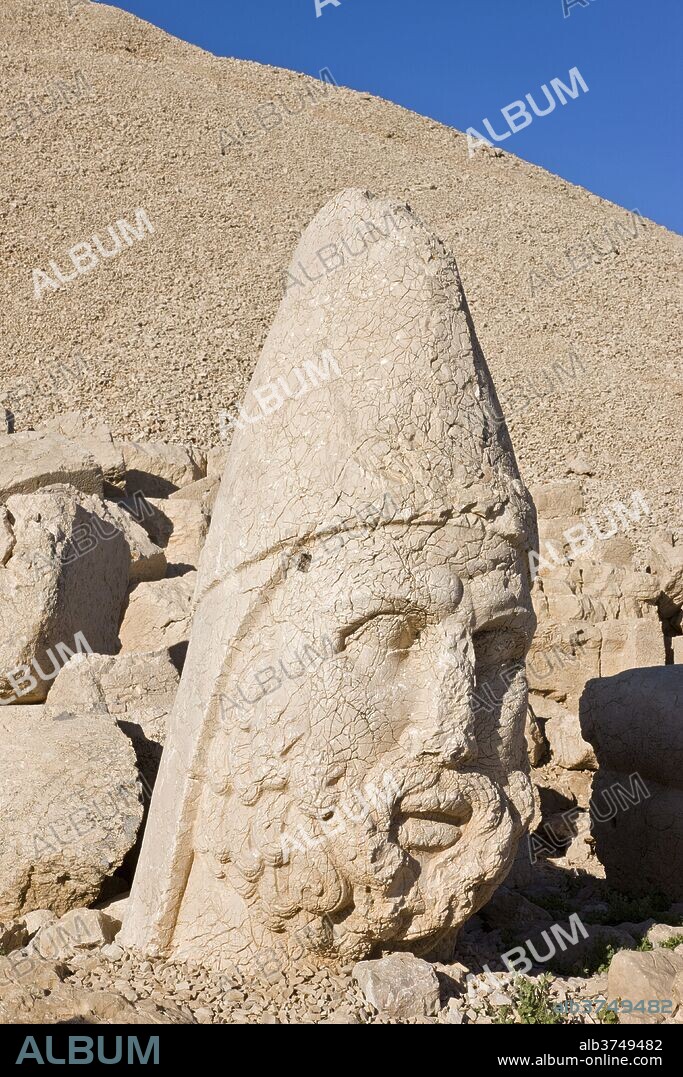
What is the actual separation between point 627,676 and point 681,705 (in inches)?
14.9

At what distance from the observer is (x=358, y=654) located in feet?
9.81

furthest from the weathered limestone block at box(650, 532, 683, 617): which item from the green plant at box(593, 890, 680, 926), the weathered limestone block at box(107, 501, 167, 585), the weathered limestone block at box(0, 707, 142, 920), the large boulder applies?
the weathered limestone block at box(0, 707, 142, 920)

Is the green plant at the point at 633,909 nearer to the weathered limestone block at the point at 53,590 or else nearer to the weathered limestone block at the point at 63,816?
the weathered limestone block at the point at 63,816

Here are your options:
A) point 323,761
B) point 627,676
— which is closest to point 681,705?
point 627,676

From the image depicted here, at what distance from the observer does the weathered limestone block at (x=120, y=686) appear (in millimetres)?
4570

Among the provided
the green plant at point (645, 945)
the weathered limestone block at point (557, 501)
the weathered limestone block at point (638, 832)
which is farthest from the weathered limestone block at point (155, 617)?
the weathered limestone block at point (557, 501)

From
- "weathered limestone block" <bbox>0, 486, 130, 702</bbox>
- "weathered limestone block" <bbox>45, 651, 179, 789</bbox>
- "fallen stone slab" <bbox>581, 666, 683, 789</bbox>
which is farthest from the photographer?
"weathered limestone block" <bbox>0, 486, 130, 702</bbox>

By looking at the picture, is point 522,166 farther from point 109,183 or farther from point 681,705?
point 681,705

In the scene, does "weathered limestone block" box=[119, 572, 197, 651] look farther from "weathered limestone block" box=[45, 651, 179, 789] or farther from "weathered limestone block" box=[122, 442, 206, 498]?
"weathered limestone block" box=[122, 442, 206, 498]

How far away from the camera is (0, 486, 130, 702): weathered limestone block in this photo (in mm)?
5195

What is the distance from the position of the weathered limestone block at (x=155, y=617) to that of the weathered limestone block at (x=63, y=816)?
2.08 metres

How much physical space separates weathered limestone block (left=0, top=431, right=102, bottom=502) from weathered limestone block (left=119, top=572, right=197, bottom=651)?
256 cm

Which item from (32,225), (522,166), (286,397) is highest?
(32,225)

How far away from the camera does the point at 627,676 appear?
210 inches
